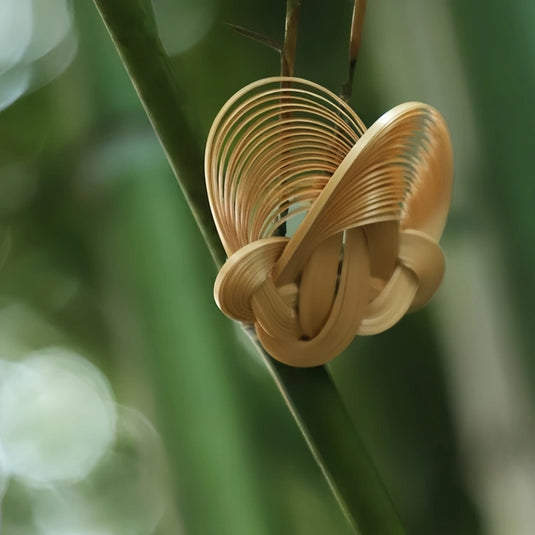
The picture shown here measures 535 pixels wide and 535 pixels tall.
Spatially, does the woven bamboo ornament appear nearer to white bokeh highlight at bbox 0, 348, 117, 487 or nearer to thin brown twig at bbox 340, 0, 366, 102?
thin brown twig at bbox 340, 0, 366, 102

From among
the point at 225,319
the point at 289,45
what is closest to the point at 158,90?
the point at 289,45

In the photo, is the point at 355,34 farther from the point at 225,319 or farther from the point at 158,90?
the point at 225,319

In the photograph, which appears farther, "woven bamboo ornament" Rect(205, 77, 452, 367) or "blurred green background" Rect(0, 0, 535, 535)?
"blurred green background" Rect(0, 0, 535, 535)

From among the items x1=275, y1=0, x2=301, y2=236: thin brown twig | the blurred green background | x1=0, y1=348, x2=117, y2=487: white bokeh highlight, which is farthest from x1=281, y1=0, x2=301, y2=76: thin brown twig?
x1=0, y1=348, x2=117, y2=487: white bokeh highlight

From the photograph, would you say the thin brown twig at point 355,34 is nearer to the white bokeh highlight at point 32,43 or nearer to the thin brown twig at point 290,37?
the thin brown twig at point 290,37

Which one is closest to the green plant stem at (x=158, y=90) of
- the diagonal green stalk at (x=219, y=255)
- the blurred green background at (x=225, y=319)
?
the diagonal green stalk at (x=219, y=255)

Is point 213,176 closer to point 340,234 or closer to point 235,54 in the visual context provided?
point 340,234
